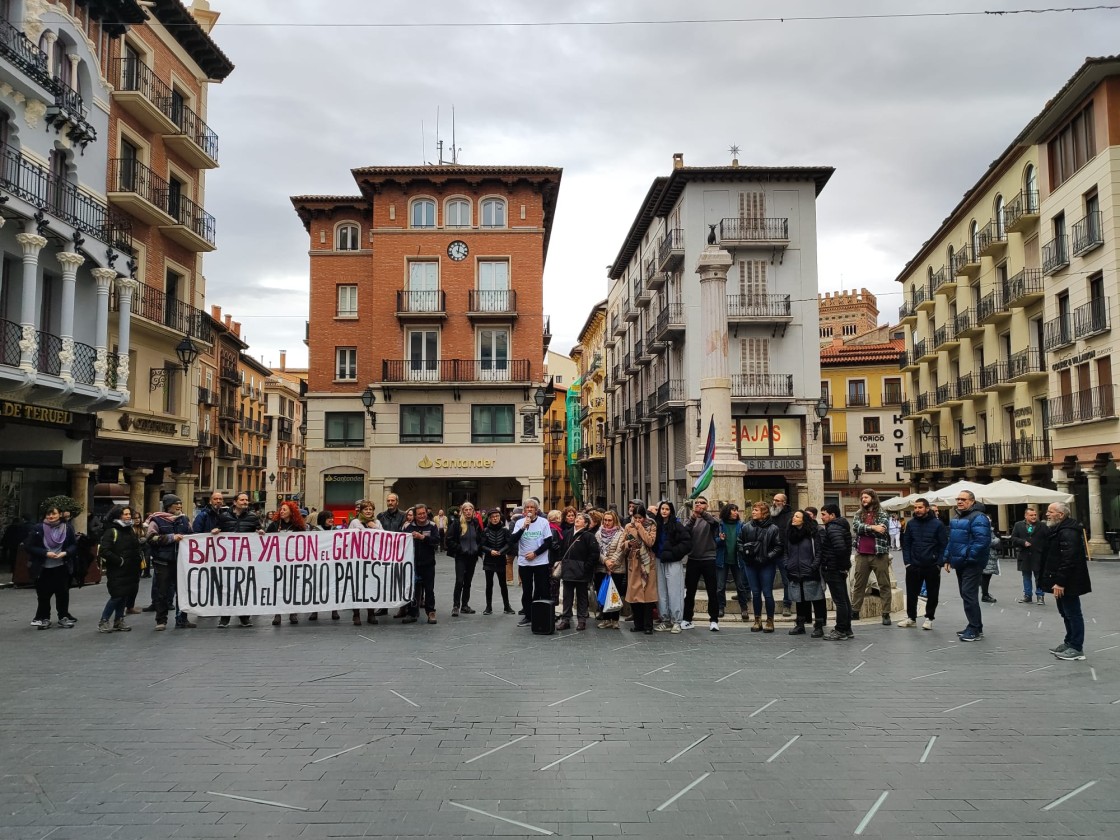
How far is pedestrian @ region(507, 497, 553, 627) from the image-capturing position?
1234 centimetres

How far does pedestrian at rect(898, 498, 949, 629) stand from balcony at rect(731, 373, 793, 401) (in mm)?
28155

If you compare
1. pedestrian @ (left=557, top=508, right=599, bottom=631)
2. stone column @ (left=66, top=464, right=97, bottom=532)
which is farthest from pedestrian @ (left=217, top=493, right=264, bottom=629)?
stone column @ (left=66, top=464, right=97, bottom=532)

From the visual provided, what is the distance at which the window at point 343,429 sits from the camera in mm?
39562

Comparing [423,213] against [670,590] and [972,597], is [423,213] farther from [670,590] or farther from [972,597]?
[972,597]

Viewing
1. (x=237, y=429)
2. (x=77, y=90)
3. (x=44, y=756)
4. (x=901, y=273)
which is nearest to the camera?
(x=44, y=756)

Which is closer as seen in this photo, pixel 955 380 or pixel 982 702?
pixel 982 702

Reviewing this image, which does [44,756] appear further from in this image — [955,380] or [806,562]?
[955,380]

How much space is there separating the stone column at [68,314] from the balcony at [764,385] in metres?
27.4

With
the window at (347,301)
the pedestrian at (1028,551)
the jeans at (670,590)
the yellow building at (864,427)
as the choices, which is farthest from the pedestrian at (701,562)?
the yellow building at (864,427)

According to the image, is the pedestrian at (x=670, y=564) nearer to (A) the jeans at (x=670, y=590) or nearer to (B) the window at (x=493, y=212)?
(A) the jeans at (x=670, y=590)

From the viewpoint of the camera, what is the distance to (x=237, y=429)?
6438 cm

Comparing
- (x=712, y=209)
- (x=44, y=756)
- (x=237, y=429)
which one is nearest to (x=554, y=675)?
(x=44, y=756)

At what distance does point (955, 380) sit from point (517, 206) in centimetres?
2455

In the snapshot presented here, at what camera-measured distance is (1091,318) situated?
1202 inches
